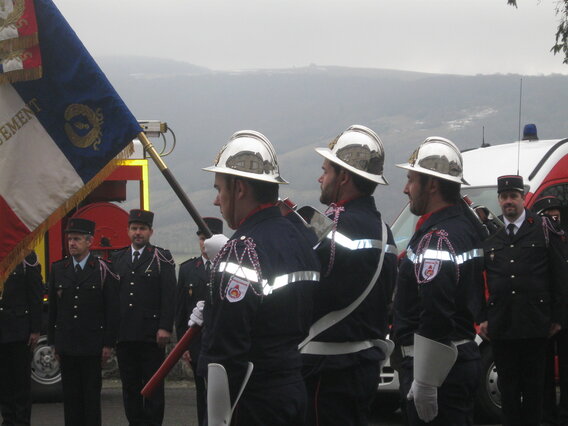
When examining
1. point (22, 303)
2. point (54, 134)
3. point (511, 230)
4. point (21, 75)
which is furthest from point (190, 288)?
point (21, 75)

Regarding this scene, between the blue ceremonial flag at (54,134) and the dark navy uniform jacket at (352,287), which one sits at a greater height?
the blue ceremonial flag at (54,134)

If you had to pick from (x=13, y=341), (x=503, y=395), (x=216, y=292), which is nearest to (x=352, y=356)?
(x=216, y=292)

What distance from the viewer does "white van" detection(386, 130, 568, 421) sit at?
32.7 ft

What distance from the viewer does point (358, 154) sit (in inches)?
228

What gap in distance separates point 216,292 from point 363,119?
6813cm

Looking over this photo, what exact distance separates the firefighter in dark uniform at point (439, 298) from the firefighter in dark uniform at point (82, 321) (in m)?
3.65

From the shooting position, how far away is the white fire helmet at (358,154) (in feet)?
18.9

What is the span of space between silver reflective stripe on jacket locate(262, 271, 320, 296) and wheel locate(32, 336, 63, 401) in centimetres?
721

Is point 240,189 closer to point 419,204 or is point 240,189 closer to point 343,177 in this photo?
point 343,177

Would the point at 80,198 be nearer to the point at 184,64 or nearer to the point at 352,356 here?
the point at 352,356

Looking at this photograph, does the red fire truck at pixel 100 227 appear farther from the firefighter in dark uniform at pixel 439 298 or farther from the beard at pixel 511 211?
the firefighter in dark uniform at pixel 439 298

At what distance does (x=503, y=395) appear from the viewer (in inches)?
332

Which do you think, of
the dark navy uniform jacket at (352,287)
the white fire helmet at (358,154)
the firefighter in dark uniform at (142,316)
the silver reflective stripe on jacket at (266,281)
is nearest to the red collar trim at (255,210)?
the silver reflective stripe on jacket at (266,281)

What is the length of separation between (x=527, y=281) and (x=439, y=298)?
332 cm
